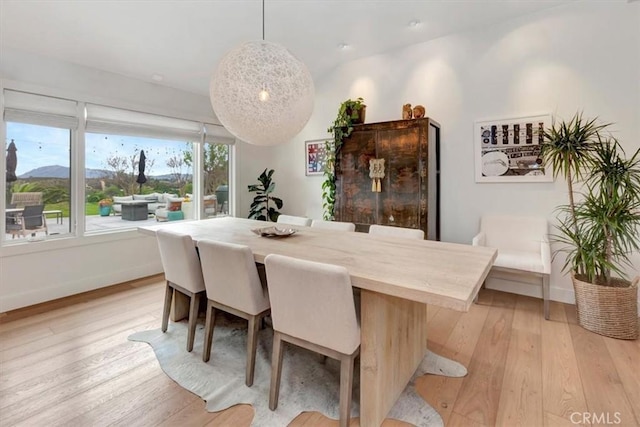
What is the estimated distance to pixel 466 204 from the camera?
12.0 ft

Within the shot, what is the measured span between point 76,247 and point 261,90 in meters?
2.99

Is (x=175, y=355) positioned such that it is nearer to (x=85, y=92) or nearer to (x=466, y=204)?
(x=85, y=92)

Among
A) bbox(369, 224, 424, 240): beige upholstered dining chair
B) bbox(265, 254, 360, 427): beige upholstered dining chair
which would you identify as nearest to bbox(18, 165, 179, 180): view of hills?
bbox(265, 254, 360, 427): beige upholstered dining chair

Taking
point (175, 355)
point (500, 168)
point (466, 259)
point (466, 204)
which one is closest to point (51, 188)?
point (175, 355)

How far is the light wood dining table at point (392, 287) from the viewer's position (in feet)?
4.20

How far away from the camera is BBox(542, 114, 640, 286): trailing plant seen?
2.42 metres

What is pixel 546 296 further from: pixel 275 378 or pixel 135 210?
pixel 135 210

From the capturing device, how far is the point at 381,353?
155cm

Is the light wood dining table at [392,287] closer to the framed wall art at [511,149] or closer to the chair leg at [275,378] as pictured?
the chair leg at [275,378]

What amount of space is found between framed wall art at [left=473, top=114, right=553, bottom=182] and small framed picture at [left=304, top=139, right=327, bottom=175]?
2.11 m

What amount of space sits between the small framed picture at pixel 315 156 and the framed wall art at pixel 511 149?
211 centimetres

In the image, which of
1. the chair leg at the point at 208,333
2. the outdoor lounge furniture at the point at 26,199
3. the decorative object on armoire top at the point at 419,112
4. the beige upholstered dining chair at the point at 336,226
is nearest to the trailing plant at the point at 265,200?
the beige upholstered dining chair at the point at 336,226

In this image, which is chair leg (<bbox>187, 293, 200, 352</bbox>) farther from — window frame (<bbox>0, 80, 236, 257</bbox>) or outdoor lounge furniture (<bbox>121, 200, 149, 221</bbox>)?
outdoor lounge furniture (<bbox>121, 200, 149, 221</bbox>)

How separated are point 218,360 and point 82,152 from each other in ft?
9.66
